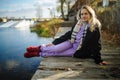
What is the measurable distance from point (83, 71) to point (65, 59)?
2.61 feet

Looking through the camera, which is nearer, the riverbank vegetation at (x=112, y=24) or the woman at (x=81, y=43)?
the woman at (x=81, y=43)

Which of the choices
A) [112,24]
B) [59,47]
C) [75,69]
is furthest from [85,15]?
[112,24]

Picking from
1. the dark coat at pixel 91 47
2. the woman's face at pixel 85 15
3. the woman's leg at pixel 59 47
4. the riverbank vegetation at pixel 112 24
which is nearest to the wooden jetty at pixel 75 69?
the dark coat at pixel 91 47

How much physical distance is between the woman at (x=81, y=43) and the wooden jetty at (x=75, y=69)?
17cm

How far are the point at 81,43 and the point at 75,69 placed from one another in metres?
0.88

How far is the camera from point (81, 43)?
4.55m

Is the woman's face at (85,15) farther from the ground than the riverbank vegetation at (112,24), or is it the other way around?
the woman's face at (85,15)

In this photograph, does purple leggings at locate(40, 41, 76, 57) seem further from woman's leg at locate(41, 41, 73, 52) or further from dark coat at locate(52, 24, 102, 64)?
dark coat at locate(52, 24, 102, 64)

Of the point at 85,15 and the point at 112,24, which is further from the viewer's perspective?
the point at 112,24

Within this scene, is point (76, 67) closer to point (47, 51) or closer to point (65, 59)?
point (65, 59)

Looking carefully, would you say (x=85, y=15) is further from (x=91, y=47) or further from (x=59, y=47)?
(x=59, y=47)

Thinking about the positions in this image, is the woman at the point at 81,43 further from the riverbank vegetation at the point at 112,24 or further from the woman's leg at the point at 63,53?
the riverbank vegetation at the point at 112,24

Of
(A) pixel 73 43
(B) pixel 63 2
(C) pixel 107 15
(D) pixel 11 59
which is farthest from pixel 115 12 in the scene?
(B) pixel 63 2

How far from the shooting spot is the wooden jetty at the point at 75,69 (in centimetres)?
339
